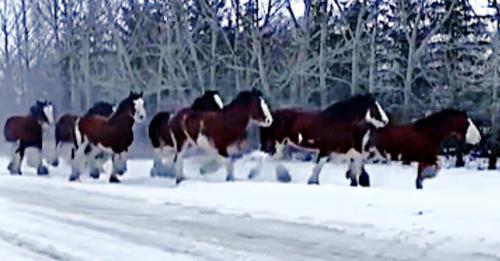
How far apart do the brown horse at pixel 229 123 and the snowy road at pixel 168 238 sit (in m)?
5.42

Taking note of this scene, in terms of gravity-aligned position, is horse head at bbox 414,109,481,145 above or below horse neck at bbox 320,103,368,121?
below

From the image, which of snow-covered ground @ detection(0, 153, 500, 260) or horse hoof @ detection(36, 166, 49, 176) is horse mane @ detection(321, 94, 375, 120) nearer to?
snow-covered ground @ detection(0, 153, 500, 260)

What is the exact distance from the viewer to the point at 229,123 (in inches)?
790

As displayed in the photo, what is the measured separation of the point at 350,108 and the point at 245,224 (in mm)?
8065

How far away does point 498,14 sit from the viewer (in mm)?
31453

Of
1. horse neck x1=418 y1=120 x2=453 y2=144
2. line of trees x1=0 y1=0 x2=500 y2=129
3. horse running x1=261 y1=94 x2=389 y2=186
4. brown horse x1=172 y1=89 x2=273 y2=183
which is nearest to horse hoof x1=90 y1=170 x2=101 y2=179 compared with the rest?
brown horse x1=172 y1=89 x2=273 y2=183

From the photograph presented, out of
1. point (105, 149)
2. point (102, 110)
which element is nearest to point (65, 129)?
point (102, 110)

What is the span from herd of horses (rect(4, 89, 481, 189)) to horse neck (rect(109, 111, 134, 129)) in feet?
0.08

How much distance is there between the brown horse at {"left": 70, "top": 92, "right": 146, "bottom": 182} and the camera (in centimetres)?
2195

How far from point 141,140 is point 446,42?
1202 cm

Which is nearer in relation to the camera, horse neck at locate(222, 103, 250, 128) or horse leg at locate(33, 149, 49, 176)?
horse neck at locate(222, 103, 250, 128)

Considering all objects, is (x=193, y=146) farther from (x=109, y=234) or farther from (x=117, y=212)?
(x=109, y=234)

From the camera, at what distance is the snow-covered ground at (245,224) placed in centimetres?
932

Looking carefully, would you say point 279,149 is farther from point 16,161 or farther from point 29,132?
point 16,161
